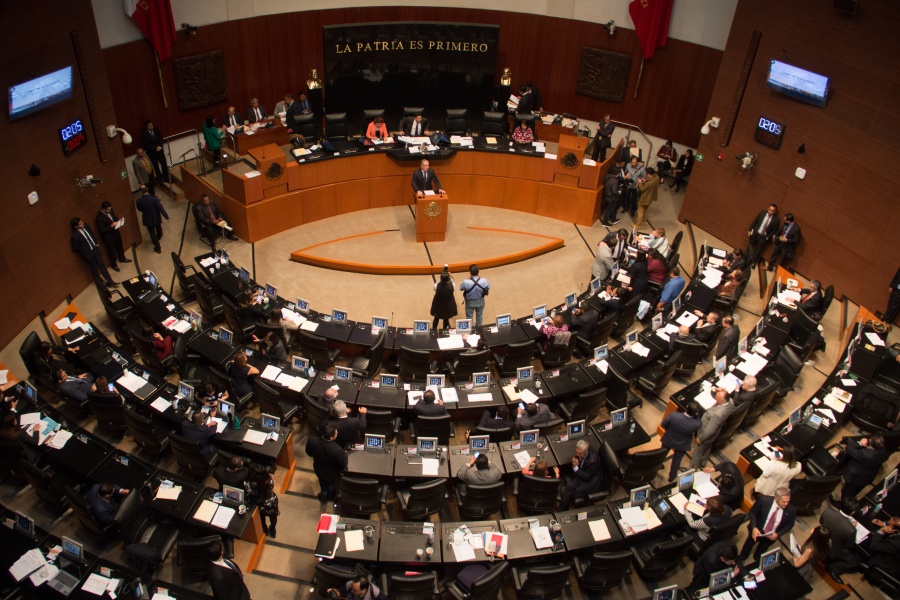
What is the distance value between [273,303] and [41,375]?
12.1 feet

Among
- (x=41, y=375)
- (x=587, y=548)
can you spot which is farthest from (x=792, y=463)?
(x=41, y=375)

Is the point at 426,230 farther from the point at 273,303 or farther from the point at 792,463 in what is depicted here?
the point at 792,463

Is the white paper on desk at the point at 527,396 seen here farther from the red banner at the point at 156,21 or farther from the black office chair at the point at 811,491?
the red banner at the point at 156,21

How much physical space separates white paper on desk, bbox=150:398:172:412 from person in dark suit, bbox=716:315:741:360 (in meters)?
8.65

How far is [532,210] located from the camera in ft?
54.2

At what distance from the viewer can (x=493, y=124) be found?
16.8 m

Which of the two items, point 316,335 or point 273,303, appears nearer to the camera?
point 316,335

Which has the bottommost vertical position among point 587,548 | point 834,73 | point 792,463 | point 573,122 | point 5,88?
point 587,548

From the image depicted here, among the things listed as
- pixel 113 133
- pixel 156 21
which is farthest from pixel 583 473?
pixel 156 21

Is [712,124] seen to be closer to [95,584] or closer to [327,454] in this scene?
[327,454]

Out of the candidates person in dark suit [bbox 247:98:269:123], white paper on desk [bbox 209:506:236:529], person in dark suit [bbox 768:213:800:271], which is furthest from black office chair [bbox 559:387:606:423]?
person in dark suit [bbox 247:98:269:123]

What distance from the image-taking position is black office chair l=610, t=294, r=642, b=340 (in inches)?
476

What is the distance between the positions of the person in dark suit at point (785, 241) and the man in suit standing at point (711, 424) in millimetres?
5635

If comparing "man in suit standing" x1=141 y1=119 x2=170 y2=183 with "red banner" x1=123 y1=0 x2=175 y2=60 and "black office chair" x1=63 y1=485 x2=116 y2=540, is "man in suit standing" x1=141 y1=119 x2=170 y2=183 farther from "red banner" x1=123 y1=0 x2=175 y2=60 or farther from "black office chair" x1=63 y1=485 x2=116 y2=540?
"black office chair" x1=63 y1=485 x2=116 y2=540
